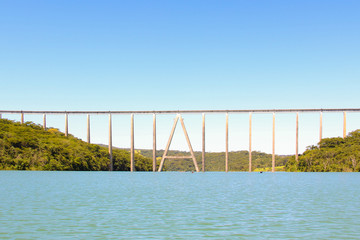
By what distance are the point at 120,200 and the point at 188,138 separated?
7172 centimetres

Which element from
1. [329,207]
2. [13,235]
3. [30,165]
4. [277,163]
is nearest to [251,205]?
[329,207]

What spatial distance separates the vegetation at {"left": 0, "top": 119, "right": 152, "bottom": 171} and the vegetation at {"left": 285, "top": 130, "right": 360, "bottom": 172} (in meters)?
49.0

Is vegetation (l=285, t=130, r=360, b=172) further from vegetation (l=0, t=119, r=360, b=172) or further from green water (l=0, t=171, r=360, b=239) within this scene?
green water (l=0, t=171, r=360, b=239)

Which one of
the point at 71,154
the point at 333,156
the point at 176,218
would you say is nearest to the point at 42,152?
the point at 71,154

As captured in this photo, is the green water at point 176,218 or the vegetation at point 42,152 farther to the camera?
the vegetation at point 42,152

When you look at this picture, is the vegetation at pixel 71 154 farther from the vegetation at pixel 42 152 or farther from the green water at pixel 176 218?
the green water at pixel 176 218

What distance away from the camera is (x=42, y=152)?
98.5 metres

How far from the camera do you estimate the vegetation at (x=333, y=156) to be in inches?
3937

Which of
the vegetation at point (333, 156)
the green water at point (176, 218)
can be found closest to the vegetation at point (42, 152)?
the vegetation at point (333, 156)

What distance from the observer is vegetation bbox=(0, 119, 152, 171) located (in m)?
93.7

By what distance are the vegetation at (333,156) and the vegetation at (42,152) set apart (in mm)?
49035

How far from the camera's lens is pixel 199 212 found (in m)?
28.6

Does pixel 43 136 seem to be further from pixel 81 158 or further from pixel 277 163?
pixel 277 163

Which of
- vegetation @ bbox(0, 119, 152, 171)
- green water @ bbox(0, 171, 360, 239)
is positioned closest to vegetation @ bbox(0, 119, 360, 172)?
vegetation @ bbox(0, 119, 152, 171)
